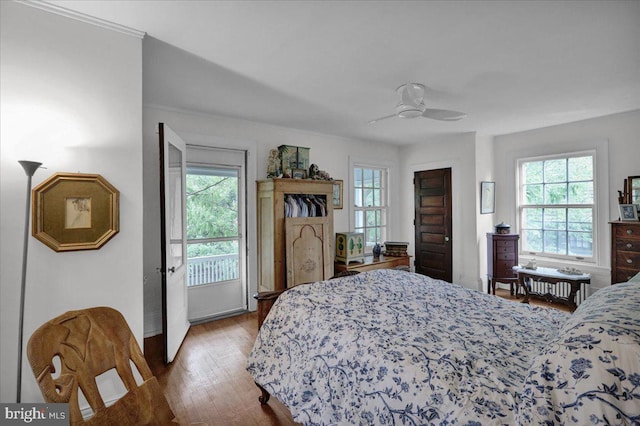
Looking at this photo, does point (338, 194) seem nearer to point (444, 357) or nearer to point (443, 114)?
point (443, 114)

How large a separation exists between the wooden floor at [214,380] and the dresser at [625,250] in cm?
393

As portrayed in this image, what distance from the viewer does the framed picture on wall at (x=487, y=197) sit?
4.74 metres

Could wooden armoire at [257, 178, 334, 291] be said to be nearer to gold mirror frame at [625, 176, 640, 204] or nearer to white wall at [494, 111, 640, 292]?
white wall at [494, 111, 640, 292]

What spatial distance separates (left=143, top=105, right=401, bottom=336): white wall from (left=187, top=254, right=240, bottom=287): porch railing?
0.80 feet

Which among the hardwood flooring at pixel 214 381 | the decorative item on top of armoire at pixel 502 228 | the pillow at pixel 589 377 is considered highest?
the decorative item on top of armoire at pixel 502 228

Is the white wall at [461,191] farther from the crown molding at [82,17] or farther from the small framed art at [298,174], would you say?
the crown molding at [82,17]

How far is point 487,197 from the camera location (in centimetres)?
483

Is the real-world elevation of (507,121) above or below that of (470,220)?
above

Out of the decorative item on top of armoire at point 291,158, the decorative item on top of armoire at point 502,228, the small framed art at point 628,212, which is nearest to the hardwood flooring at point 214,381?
the decorative item on top of armoire at point 291,158

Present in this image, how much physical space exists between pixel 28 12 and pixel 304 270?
323 cm

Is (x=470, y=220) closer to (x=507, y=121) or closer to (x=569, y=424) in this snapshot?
(x=507, y=121)

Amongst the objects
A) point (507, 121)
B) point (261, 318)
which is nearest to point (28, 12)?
point (261, 318)

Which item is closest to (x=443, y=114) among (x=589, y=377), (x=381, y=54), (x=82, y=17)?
(x=381, y=54)

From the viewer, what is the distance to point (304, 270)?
12.7ft
